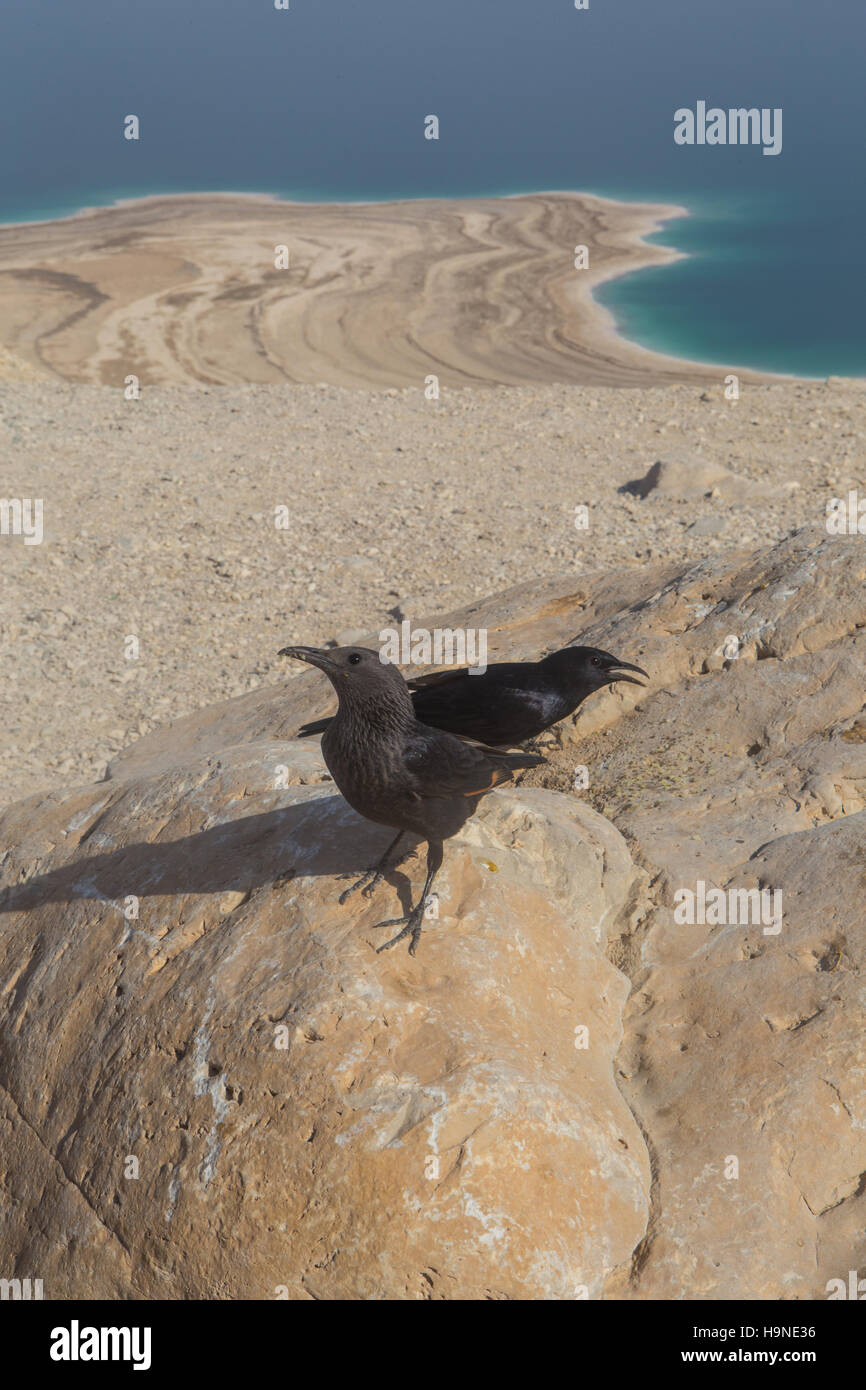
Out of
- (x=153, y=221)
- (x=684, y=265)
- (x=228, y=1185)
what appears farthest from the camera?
(x=153, y=221)

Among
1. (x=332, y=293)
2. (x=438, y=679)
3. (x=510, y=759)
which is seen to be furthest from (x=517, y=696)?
(x=332, y=293)

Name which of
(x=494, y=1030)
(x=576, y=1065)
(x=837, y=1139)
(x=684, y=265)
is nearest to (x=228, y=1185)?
(x=494, y=1030)

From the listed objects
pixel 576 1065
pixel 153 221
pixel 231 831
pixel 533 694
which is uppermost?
pixel 153 221

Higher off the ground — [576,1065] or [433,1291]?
[576,1065]

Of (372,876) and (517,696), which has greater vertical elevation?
(517,696)

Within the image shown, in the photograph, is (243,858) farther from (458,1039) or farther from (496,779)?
(458,1039)

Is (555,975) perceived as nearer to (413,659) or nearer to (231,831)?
(231,831)

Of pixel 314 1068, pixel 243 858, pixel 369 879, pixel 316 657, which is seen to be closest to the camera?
pixel 314 1068

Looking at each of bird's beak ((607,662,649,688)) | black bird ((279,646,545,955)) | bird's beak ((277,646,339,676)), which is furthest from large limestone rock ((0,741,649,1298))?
bird's beak ((607,662,649,688))
